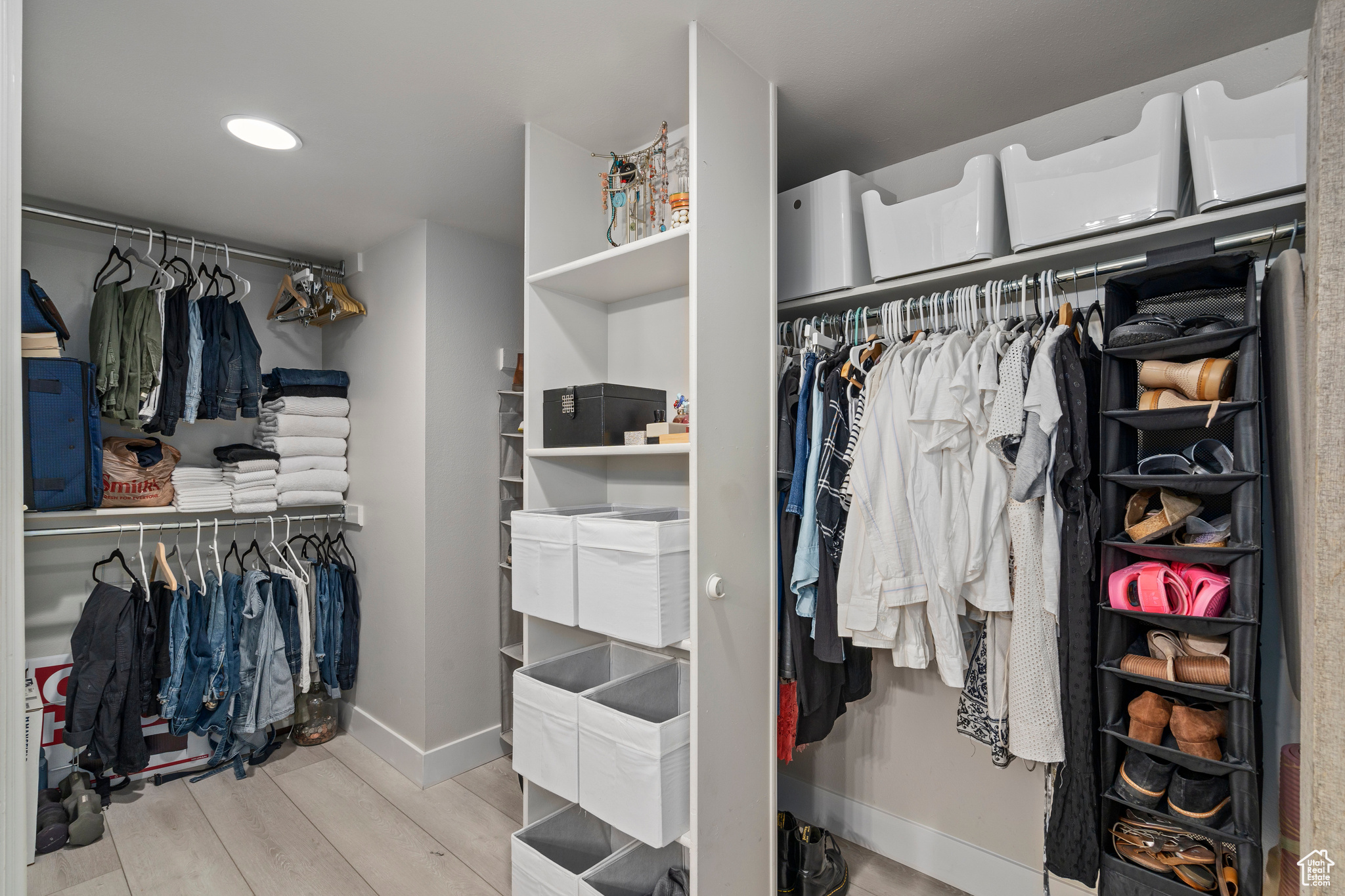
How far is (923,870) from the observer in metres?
2.14

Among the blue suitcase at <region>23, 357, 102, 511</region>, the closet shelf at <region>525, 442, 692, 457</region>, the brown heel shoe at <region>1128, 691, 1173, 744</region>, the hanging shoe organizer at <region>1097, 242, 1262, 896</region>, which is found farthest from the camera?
the blue suitcase at <region>23, 357, 102, 511</region>

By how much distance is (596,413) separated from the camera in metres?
1.85

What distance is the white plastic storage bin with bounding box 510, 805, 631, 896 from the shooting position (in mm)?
1688

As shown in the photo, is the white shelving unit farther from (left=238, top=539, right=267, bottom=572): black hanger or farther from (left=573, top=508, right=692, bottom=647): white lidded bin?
(left=238, top=539, right=267, bottom=572): black hanger

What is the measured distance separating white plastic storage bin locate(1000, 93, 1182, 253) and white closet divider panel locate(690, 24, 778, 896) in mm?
620

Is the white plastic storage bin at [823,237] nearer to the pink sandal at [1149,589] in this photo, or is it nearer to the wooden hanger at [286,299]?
the pink sandal at [1149,589]

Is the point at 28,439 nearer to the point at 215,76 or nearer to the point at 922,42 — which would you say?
the point at 215,76

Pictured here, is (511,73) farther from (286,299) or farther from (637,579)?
(286,299)

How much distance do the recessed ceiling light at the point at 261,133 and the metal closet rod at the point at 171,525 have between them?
1673 millimetres

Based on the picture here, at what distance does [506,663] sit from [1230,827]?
257 cm

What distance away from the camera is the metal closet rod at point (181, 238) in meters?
2.50

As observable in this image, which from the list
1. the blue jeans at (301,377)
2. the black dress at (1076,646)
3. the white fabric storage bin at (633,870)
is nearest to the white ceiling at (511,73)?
the black dress at (1076,646)

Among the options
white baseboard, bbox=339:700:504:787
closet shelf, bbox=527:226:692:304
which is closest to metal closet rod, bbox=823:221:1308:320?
closet shelf, bbox=527:226:692:304

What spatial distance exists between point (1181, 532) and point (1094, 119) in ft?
3.87
